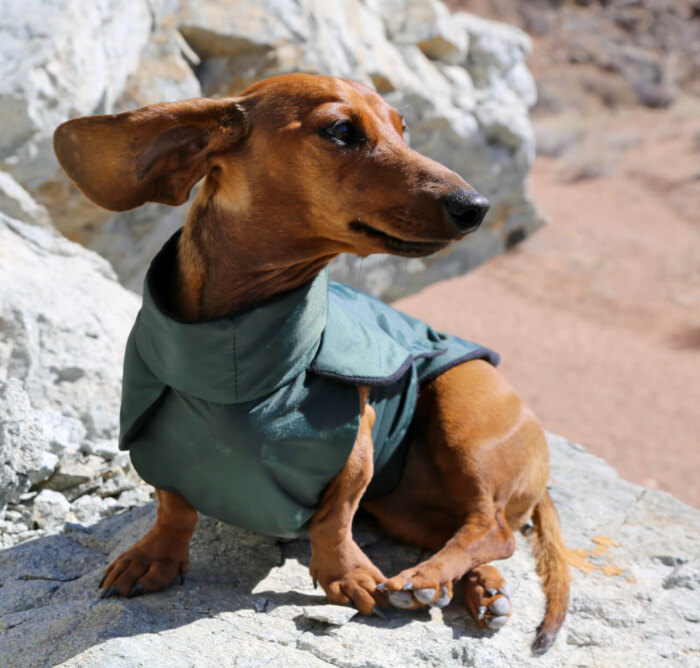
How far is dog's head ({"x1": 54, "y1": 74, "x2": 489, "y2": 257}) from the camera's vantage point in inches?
88.1

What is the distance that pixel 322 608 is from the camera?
256cm

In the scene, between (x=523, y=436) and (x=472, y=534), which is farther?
(x=523, y=436)

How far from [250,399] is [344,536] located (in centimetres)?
54

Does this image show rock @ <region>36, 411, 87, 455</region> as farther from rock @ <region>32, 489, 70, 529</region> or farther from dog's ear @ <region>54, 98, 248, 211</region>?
dog's ear @ <region>54, 98, 248, 211</region>

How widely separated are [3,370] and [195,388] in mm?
1565

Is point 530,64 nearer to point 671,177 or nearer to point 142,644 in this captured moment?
point 671,177

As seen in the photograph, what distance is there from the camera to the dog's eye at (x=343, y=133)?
7.50ft

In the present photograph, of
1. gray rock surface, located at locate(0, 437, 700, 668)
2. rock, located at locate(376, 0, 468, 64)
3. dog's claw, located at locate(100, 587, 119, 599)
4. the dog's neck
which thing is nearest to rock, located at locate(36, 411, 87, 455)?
gray rock surface, located at locate(0, 437, 700, 668)

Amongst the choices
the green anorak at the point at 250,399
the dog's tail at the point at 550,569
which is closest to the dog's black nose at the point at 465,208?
the green anorak at the point at 250,399

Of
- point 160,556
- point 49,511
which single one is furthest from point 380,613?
point 49,511

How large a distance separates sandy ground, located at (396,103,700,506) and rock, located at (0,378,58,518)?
5.99 meters

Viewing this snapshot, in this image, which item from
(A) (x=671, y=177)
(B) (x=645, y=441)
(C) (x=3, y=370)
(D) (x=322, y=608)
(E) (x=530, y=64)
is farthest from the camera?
(E) (x=530, y=64)

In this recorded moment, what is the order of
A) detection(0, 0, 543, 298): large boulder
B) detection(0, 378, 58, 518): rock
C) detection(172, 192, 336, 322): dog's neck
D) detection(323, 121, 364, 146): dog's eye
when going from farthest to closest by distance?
detection(0, 0, 543, 298): large boulder
detection(0, 378, 58, 518): rock
detection(172, 192, 336, 322): dog's neck
detection(323, 121, 364, 146): dog's eye

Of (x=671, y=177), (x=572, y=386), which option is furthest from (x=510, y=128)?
(x=671, y=177)
